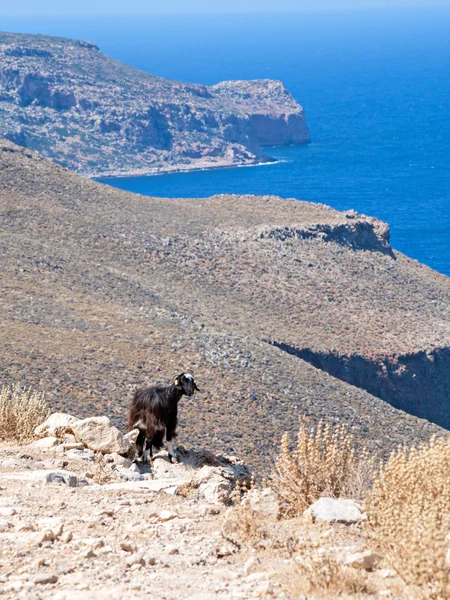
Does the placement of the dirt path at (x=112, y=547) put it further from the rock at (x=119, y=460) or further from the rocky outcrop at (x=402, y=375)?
the rocky outcrop at (x=402, y=375)

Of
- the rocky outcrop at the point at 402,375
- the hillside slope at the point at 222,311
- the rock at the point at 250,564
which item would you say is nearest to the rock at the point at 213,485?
the rock at the point at 250,564

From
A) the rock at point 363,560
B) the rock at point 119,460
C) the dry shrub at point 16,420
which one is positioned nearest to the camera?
the rock at point 363,560

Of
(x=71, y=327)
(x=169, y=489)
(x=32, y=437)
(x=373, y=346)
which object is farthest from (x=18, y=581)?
(x=373, y=346)

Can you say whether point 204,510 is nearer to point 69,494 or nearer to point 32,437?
point 69,494

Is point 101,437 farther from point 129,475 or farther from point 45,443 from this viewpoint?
point 129,475

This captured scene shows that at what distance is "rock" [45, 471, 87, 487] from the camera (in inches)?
434

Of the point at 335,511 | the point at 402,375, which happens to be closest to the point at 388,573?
the point at 335,511

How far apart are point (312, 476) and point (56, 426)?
5628 mm

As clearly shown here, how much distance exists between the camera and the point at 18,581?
24.3 feet

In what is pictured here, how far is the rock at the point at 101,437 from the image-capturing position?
535 inches

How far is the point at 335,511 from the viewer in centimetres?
887

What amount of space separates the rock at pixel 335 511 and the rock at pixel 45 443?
5.32m

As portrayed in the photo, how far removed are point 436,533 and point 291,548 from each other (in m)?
1.47

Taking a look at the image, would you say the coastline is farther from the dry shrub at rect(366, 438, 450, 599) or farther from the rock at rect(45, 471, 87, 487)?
the dry shrub at rect(366, 438, 450, 599)
